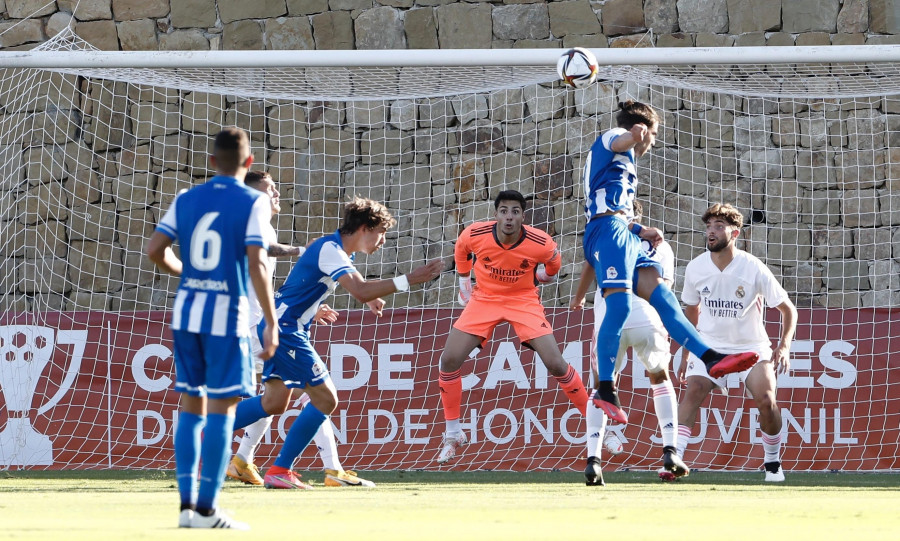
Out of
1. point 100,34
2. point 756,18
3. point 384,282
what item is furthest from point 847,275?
point 100,34

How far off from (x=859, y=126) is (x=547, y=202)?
296 cm

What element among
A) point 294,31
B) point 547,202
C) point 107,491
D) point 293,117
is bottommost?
point 107,491

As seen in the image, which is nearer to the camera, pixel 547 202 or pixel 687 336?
pixel 687 336

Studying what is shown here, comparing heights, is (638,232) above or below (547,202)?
below

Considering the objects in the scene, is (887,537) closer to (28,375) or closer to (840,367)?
(840,367)

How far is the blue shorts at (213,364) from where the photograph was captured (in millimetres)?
4445

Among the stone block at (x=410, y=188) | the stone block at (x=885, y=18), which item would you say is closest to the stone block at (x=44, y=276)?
the stone block at (x=410, y=188)

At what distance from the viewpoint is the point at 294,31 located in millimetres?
11578

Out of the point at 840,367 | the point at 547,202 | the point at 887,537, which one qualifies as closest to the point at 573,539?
the point at 887,537

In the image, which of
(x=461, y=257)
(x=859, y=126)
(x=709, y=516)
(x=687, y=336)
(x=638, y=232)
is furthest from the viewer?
(x=859, y=126)

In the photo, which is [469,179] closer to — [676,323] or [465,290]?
[465,290]

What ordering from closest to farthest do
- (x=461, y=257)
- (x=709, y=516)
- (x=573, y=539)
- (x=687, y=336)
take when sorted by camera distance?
1. (x=573, y=539)
2. (x=709, y=516)
3. (x=687, y=336)
4. (x=461, y=257)

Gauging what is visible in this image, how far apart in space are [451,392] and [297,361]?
1911 millimetres

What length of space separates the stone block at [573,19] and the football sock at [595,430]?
523 cm
